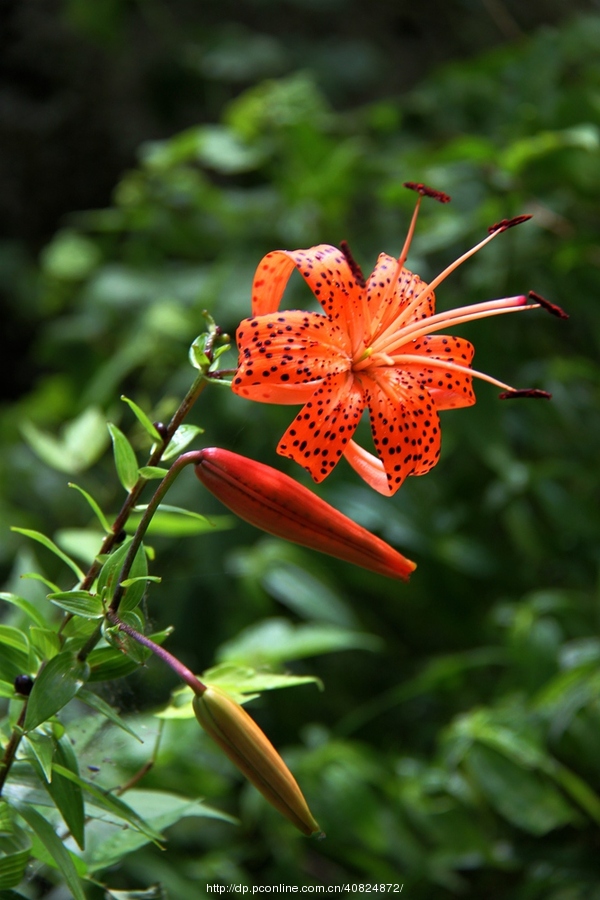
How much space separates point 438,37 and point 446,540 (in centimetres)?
151

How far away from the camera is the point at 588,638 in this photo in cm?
76

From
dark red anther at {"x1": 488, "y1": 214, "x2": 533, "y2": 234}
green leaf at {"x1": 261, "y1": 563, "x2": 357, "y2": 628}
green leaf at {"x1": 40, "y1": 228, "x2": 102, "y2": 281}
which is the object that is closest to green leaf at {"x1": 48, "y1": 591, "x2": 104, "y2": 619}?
dark red anther at {"x1": 488, "y1": 214, "x2": 533, "y2": 234}

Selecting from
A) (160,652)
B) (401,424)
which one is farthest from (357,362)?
(160,652)

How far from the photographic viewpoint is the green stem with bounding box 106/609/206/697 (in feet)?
0.96

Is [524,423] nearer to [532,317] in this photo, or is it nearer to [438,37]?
[532,317]

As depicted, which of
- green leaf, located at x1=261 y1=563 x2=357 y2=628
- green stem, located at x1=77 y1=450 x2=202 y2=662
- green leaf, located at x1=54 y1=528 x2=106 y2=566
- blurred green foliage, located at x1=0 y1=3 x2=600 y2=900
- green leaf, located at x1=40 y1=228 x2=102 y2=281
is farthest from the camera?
green leaf, located at x1=40 y1=228 x2=102 y2=281

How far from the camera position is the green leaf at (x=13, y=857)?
326mm

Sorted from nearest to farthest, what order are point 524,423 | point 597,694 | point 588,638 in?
1. point 597,694
2. point 588,638
3. point 524,423

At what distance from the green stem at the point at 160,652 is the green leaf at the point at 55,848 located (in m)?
0.07

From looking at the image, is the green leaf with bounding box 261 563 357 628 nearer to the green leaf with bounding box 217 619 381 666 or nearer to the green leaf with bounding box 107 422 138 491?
the green leaf with bounding box 217 619 381 666

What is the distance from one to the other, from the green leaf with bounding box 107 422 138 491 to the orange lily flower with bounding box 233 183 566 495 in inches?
2.2

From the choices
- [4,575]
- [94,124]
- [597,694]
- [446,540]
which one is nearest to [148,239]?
[4,575]

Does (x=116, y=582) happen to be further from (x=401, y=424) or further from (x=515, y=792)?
(x=515, y=792)

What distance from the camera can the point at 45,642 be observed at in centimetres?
34
